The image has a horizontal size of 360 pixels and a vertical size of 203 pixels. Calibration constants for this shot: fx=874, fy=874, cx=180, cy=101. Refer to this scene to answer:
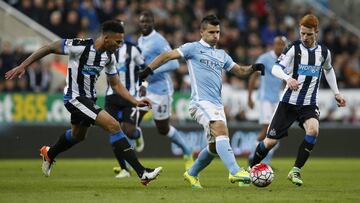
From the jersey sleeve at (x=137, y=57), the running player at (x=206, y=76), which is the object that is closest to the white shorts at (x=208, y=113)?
the running player at (x=206, y=76)

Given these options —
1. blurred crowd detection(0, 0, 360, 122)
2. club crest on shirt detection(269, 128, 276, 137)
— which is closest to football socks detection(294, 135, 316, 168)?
club crest on shirt detection(269, 128, 276, 137)

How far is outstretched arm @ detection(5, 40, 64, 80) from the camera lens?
1141cm

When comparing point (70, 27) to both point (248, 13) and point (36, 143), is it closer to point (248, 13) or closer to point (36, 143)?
point (36, 143)

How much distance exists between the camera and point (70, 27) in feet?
79.8

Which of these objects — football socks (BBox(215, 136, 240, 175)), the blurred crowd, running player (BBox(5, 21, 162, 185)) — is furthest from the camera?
the blurred crowd

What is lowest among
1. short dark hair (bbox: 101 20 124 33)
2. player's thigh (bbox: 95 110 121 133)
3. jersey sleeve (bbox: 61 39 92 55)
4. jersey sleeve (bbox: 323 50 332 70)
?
player's thigh (bbox: 95 110 121 133)

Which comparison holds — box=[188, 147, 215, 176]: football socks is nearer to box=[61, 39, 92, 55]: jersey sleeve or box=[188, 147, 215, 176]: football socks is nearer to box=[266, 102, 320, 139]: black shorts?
box=[266, 102, 320, 139]: black shorts

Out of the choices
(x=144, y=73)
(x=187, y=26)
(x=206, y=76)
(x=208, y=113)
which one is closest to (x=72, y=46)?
(x=144, y=73)

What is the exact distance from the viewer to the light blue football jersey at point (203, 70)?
1174cm

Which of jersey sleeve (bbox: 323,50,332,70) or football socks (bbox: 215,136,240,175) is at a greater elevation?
jersey sleeve (bbox: 323,50,332,70)

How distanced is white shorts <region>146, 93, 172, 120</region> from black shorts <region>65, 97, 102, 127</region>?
4.31 meters

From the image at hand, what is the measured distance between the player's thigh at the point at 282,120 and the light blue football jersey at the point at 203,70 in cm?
145

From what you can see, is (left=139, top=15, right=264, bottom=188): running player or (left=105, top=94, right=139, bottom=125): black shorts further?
(left=105, top=94, right=139, bottom=125): black shorts

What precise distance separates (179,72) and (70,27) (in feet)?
10.9
